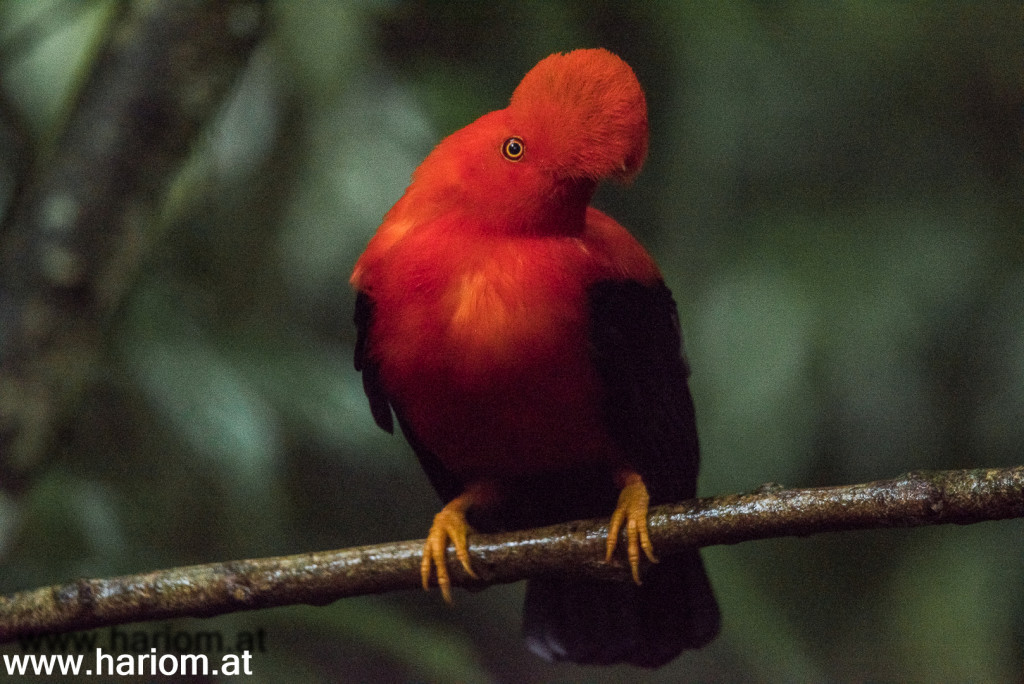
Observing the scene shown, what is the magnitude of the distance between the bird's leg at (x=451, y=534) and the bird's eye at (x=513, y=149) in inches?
19.5

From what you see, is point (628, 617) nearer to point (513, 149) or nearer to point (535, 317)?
point (535, 317)

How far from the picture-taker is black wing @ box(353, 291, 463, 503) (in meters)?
1.28

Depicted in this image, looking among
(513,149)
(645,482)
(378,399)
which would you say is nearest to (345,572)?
(378,399)

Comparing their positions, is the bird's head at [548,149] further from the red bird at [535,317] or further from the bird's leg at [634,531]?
the bird's leg at [634,531]

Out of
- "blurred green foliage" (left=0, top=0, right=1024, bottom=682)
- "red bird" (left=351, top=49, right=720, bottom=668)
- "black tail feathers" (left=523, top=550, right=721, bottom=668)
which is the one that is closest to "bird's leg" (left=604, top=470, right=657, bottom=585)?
"red bird" (left=351, top=49, right=720, bottom=668)

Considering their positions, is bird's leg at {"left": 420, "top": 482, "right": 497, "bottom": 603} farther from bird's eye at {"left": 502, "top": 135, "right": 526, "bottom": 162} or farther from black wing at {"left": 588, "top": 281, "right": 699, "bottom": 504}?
bird's eye at {"left": 502, "top": 135, "right": 526, "bottom": 162}

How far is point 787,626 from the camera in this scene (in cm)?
171

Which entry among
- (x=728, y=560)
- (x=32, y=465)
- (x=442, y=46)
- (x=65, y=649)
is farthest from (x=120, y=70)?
(x=728, y=560)

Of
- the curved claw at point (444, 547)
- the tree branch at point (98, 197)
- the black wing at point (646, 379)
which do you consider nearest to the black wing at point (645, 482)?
the black wing at point (646, 379)

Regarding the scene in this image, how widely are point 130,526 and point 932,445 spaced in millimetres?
1383

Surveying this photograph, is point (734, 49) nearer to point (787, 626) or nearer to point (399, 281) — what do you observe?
point (399, 281)

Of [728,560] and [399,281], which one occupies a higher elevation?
[399,281]

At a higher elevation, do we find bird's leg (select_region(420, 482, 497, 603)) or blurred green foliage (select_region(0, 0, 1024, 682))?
blurred green foliage (select_region(0, 0, 1024, 682))

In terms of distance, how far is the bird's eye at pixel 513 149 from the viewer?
1.06 m
